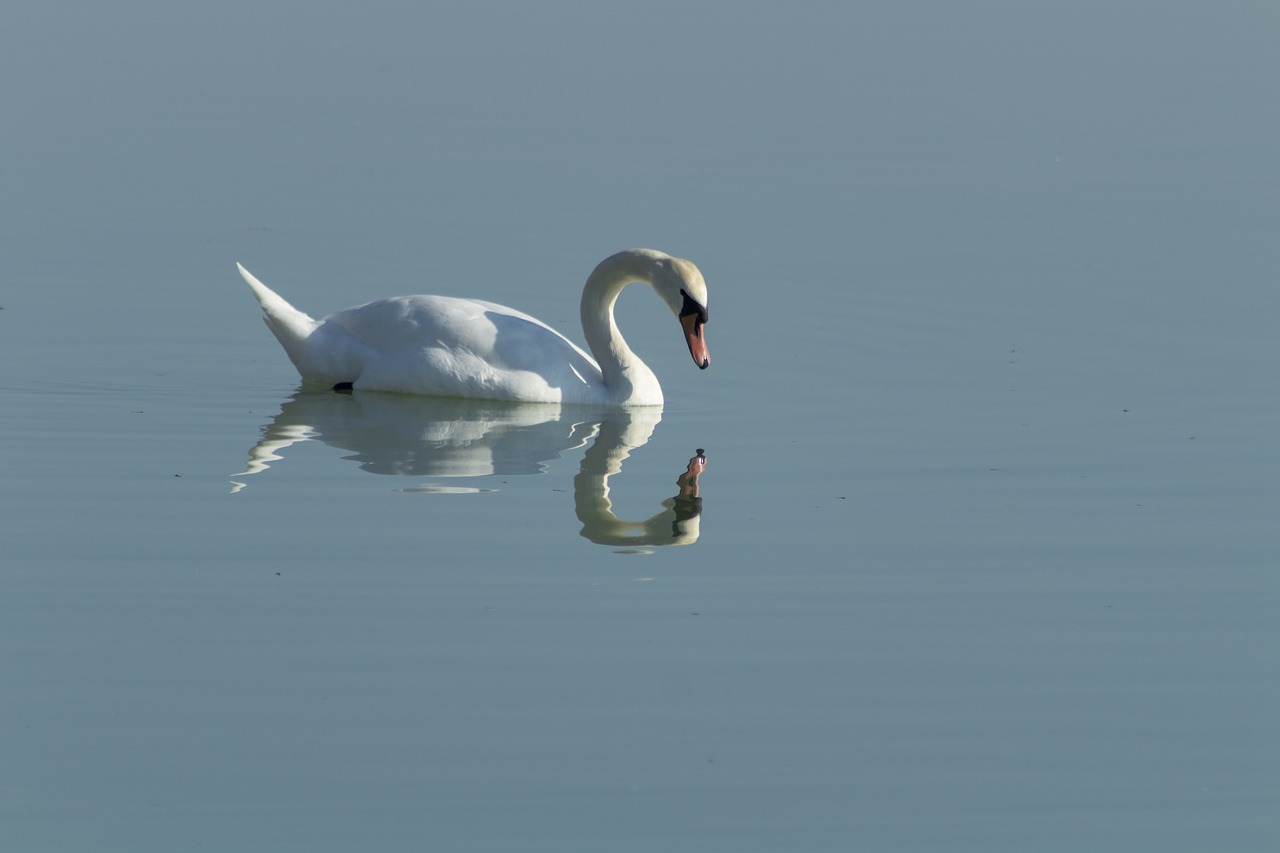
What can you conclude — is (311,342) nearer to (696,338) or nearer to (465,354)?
(465,354)

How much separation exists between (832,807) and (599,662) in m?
1.23

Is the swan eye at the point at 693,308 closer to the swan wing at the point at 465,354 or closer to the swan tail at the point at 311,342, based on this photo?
the swan wing at the point at 465,354

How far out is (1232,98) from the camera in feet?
65.9

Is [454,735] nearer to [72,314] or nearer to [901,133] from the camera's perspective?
[72,314]

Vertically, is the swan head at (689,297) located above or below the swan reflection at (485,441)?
above

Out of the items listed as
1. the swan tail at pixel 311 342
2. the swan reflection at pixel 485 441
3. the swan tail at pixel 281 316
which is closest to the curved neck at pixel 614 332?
the swan reflection at pixel 485 441

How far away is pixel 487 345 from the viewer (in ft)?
35.8

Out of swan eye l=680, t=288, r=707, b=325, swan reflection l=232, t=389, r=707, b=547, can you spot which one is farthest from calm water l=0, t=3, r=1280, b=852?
swan eye l=680, t=288, r=707, b=325

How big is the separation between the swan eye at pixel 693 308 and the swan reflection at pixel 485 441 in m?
0.55

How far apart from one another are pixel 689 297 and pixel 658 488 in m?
1.97

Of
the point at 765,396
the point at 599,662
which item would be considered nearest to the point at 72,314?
the point at 765,396

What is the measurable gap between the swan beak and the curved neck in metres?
0.30

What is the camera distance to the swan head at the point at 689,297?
10.9 m

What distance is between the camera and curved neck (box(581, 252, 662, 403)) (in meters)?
11.0
